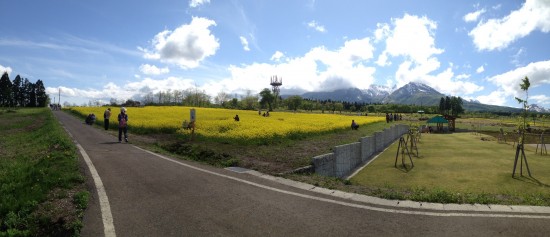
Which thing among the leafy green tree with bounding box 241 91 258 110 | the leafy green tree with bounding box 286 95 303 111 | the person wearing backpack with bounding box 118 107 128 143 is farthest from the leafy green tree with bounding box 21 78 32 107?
the person wearing backpack with bounding box 118 107 128 143

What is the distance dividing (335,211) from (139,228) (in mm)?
3607

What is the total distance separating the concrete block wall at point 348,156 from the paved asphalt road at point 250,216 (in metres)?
6.18

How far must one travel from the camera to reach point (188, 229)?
531 cm

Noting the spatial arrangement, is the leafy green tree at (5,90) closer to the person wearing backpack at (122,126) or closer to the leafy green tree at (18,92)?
the leafy green tree at (18,92)

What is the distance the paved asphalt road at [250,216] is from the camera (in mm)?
5367

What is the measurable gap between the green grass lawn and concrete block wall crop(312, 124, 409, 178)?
83 centimetres

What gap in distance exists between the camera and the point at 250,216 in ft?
19.6

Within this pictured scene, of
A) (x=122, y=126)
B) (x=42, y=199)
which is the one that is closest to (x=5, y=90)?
(x=122, y=126)

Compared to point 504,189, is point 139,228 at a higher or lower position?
higher

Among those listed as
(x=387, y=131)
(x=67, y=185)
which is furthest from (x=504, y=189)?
(x=387, y=131)

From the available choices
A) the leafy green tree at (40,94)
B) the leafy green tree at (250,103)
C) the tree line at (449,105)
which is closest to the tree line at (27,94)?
the leafy green tree at (40,94)

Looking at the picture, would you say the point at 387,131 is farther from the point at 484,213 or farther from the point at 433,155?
the point at 484,213

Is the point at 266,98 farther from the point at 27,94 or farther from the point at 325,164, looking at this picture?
the point at 325,164

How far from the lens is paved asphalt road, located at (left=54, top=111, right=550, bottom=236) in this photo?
5367mm
